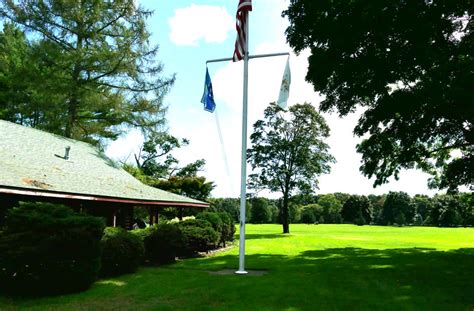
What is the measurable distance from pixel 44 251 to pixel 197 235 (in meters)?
→ 9.99

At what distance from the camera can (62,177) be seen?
15.1 metres

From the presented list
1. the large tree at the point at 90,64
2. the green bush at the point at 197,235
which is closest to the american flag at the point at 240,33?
the green bush at the point at 197,235

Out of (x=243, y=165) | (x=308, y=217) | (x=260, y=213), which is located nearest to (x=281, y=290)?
(x=243, y=165)

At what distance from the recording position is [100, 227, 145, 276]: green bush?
12.7m

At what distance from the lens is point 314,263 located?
681 inches

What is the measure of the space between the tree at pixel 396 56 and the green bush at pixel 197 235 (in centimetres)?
836

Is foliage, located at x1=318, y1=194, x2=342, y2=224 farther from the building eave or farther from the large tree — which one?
the building eave

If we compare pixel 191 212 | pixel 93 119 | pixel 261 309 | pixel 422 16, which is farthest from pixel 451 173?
pixel 93 119

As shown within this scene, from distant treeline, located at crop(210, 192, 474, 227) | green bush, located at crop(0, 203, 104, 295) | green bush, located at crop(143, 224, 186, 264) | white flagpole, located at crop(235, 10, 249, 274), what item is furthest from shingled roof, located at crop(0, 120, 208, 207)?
distant treeline, located at crop(210, 192, 474, 227)

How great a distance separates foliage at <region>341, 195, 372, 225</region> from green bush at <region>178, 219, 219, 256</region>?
73.5m

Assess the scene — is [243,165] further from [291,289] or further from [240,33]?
[291,289]

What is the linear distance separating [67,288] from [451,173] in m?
18.2

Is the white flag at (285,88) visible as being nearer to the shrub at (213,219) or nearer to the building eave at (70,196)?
the building eave at (70,196)

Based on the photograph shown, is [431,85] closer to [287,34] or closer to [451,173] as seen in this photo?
[287,34]
